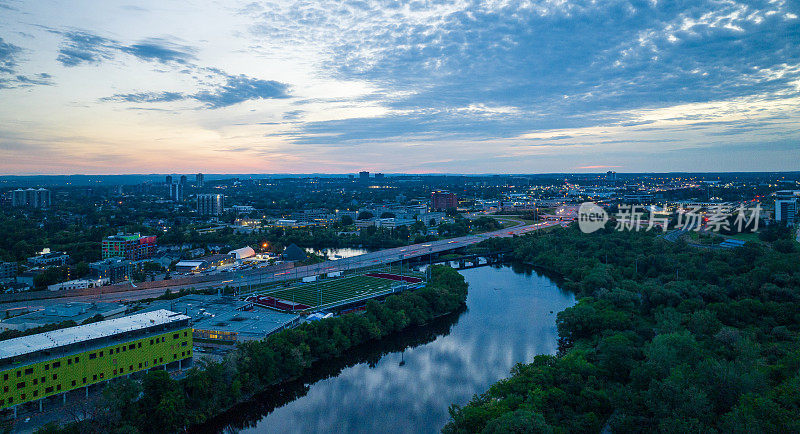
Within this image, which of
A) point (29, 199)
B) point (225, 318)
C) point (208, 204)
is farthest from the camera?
point (29, 199)

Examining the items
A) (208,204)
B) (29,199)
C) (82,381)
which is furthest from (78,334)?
(29,199)

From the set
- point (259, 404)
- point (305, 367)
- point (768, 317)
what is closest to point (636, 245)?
point (768, 317)

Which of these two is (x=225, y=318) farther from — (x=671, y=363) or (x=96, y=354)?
(x=671, y=363)

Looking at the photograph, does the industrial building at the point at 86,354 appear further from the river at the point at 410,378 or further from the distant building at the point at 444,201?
the distant building at the point at 444,201

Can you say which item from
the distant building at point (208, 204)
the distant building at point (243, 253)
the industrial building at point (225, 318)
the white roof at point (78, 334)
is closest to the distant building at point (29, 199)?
the distant building at point (208, 204)

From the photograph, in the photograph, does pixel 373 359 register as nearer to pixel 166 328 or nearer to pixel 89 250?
pixel 166 328
